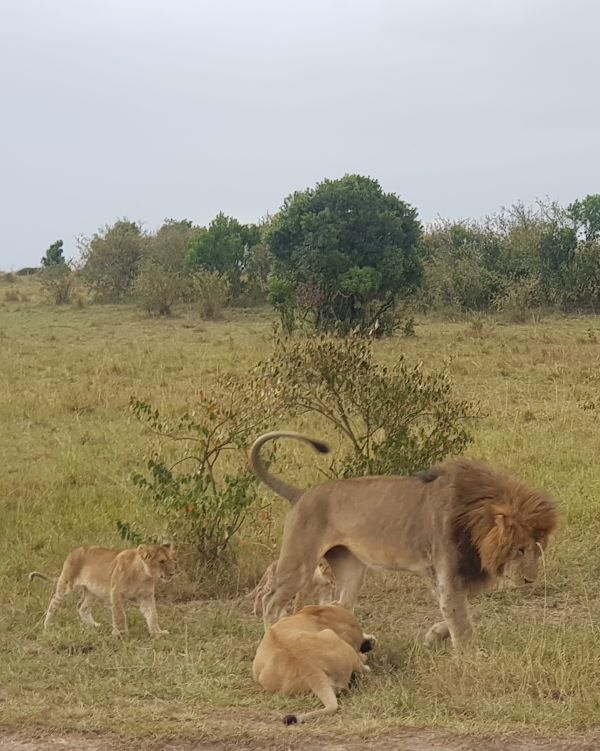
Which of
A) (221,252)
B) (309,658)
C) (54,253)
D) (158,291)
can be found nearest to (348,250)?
(158,291)

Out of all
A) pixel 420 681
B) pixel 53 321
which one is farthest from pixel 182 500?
pixel 53 321

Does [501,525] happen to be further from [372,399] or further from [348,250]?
[348,250]

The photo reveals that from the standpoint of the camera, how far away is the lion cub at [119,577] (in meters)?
6.44

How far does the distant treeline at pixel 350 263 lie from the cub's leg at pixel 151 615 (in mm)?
17470

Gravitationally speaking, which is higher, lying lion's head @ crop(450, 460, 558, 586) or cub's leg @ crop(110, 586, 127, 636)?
lying lion's head @ crop(450, 460, 558, 586)

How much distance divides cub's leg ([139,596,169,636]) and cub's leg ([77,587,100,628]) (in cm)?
37

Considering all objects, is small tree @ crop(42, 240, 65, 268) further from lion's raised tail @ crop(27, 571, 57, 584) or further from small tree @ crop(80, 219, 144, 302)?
lion's raised tail @ crop(27, 571, 57, 584)

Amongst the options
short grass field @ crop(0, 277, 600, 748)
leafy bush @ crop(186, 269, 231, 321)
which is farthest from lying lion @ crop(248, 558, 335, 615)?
leafy bush @ crop(186, 269, 231, 321)

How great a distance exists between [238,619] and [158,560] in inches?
26.0

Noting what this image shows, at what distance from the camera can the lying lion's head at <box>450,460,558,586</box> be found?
5.52m

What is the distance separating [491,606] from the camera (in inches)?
269

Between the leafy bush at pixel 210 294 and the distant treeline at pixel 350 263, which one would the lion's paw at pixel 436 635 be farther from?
the leafy bush at pixel 210 294

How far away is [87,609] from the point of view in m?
6.79

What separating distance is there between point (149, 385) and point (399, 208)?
12614 mm
